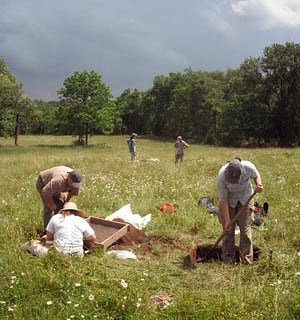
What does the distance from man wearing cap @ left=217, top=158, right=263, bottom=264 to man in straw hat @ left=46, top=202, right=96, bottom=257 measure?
2.00m

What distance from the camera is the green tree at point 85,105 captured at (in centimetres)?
5125

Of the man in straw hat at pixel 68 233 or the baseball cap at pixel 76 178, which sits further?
the baseball cap at pixel 76 178

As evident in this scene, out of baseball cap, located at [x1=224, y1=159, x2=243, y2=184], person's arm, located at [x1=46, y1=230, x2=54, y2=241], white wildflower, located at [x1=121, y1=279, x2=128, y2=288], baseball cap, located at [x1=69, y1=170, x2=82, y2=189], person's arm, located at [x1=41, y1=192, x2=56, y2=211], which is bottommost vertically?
white wildflower, located at [x1=121, y1=279, x2=128, y2=288]

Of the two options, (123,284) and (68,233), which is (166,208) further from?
(123,284)

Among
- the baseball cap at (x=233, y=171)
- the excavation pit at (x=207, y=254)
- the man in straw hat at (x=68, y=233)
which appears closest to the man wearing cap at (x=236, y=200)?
the baseball cap at (x=233, y=171)

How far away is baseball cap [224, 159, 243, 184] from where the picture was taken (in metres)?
5.96

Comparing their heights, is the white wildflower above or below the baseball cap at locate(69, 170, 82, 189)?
below

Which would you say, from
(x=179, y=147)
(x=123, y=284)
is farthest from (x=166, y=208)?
(x=179, y=147)

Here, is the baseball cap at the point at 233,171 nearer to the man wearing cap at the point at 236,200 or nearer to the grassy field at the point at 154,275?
the man wearing cap at the point at 236,200

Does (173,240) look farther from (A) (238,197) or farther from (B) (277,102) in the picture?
(B) (277,102)

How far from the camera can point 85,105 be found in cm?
5134

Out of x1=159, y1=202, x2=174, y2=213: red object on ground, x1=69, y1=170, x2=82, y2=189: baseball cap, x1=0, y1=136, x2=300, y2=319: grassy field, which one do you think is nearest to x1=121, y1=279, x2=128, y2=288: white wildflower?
x1=0, y1=136, x2=300, y2=319: grassy field

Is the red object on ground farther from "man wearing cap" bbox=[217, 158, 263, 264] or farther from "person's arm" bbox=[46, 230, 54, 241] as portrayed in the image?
"person's arm" bbox=[46, 230, 54, 241]

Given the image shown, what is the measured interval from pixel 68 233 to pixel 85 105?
46502 mm
